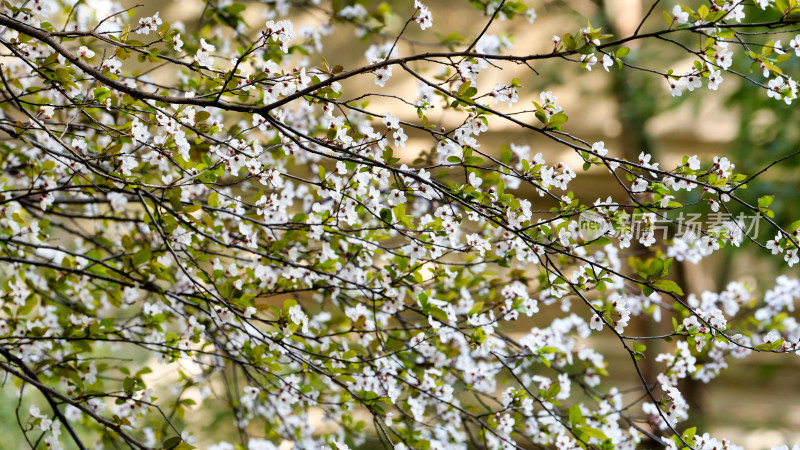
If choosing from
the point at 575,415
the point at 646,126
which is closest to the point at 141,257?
the point at 575,415

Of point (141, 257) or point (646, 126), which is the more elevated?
point (646, 126)

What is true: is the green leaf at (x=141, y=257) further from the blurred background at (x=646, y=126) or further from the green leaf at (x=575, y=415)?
the blurred background at (x=646, y=126)

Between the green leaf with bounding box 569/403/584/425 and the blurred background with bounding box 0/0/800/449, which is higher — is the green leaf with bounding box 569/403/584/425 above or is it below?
below

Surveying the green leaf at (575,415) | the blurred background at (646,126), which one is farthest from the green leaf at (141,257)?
the blurred background at (646,126)

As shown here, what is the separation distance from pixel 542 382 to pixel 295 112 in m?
0.92

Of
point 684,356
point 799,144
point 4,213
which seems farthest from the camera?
point 799,144

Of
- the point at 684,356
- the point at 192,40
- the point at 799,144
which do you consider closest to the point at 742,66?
the point at 799,144

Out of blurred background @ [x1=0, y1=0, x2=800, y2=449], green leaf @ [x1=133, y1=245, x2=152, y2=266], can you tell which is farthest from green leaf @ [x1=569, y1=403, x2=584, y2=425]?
blurred background @ [x1=0, y1=0, x2=800, y2=449]

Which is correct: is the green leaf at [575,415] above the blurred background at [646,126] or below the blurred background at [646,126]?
below

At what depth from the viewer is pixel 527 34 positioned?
14.4 ft

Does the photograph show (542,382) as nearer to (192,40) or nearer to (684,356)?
(684,356)

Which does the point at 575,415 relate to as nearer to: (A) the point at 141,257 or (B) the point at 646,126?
(A) the point at 141,257

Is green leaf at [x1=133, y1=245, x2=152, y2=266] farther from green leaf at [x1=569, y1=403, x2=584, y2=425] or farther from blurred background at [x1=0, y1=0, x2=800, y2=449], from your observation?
blurred background at [x1=0, y1=0, x2=800, y2=449]

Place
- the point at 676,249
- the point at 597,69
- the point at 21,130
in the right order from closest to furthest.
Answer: the point at 21,130 → the point at 676,249 → the point at 597,69
